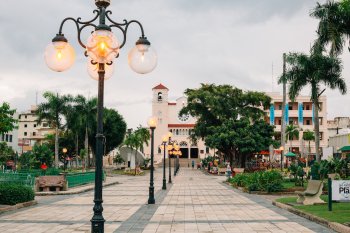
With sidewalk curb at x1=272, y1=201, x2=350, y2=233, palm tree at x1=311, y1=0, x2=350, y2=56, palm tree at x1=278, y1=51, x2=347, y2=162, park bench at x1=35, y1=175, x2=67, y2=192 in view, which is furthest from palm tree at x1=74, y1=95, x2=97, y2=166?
sidewalk curb at x1=272, y1=201, x2=350, y2=233

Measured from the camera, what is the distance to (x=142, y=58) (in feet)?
22.7

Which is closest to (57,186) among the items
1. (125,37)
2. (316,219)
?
(316,219)

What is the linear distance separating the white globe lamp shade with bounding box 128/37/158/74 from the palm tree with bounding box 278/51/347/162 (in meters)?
28.1

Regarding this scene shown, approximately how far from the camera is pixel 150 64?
22.9 feet

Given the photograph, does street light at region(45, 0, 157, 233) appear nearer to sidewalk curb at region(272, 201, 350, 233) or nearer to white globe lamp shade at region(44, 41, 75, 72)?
white globe lamp shade at region(44, 41, 75, 72)

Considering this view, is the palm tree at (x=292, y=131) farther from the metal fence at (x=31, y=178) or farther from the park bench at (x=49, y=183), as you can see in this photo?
the park bench at (x=49, y=183)

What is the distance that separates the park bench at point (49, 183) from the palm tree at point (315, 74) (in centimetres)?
1880

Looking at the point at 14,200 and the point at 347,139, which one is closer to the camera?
the point at 14,200

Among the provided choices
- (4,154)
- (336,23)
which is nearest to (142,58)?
(336,23)

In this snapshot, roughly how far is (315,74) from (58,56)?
29.6m

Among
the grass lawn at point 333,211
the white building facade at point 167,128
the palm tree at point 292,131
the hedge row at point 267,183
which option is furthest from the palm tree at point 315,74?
the white building facade at point 167,128

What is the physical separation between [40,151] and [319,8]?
27.1 metres

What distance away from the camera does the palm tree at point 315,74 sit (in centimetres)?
3359

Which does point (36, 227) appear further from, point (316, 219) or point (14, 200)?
point (316, 219)
